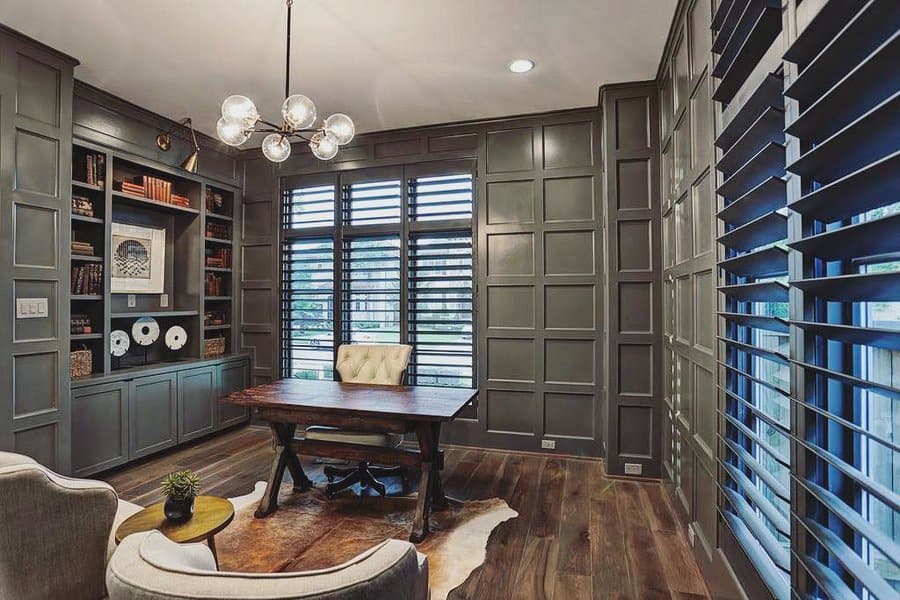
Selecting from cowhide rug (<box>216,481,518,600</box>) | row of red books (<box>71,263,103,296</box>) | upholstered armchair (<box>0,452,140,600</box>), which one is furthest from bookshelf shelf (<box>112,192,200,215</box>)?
upholstered armchair (<box>0,452,140,600</box>)

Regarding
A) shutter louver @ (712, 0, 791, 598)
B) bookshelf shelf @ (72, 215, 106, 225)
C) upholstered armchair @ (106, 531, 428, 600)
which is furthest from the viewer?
bookshelf shelf @ (72, 215, 106, 225)

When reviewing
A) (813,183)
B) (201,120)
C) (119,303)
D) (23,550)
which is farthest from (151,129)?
(813,183)

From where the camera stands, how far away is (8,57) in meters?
2.95

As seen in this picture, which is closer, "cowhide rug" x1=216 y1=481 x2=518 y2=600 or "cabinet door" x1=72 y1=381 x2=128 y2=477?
"cowhide rug" x1=216 y1=481 x2=518 y2=600

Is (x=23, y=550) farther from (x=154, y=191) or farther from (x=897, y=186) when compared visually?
(x=154, y=191)

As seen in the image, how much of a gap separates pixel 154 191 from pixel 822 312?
188 inches

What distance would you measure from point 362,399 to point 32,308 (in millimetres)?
2249

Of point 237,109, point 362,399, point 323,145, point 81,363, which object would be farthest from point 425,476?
point 81,363

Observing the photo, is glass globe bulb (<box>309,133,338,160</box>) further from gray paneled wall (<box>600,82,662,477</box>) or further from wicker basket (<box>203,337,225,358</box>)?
wicker basket (<box>203,337,225,358</box>)

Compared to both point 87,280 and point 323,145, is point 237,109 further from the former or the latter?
point 87,280

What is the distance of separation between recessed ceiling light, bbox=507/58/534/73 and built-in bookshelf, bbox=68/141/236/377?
3.20 m

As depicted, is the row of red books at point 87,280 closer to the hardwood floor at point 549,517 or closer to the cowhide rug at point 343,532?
the hardwood floor at point 549,517

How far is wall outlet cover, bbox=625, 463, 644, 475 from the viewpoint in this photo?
11.9 feet

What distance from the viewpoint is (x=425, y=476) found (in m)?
2.81
